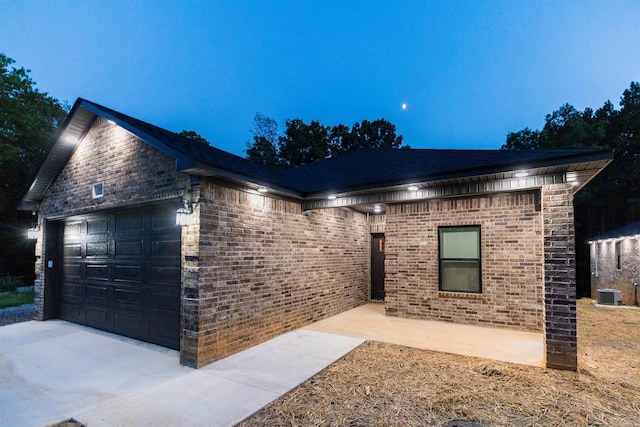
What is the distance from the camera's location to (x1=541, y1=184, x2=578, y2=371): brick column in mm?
4438

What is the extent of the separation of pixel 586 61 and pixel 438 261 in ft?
356

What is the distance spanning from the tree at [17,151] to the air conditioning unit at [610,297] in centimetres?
2313

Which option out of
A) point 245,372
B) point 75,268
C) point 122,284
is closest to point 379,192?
point 245,372

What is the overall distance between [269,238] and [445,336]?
3935mm

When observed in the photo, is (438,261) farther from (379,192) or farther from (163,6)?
(163,6)

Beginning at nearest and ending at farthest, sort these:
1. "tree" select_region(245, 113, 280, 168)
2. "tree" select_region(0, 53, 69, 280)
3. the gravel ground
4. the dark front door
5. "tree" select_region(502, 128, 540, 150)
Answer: the gravel ground < the dark front door < "tree" select_region(0, 53, 69, 280) < "tree" select_region(502, 128, 540, 150) < "tree" select_region(245, 113, 280, 168)

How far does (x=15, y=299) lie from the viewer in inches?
423

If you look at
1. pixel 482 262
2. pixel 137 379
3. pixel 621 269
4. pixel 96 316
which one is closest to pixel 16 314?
pixel 96 316

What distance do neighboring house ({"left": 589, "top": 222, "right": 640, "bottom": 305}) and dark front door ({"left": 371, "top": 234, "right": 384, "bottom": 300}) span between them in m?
8.10

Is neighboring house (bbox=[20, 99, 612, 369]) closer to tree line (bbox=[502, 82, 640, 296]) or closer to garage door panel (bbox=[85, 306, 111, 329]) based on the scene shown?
garage door panel (bbox=[85, 306, 111, 329])

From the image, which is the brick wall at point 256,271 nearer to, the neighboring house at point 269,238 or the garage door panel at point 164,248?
the neighboring house at point 269,238

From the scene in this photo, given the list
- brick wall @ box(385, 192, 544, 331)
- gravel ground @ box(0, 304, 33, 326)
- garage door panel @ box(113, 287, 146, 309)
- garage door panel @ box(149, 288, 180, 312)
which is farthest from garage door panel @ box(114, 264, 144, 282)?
brick wall @ box(385, 192, 544, 331)

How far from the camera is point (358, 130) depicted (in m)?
29.5

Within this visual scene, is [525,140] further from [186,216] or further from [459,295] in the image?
[186,216]
